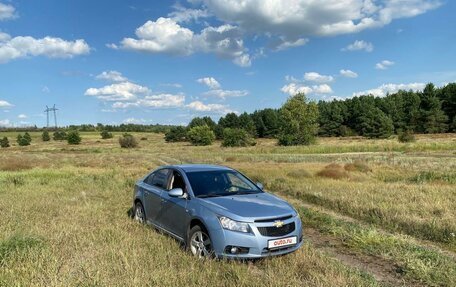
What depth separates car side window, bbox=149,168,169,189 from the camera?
344 inches

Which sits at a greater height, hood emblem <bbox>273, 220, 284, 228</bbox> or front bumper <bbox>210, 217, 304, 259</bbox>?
hood emblem <bbox>273, 220, 284, 228</bbox>

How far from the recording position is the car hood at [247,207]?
657 cm

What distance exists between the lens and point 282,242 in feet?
21.8

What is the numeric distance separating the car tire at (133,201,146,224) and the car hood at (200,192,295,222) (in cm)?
278

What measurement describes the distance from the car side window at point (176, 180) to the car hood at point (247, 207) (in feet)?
3.53

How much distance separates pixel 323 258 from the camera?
701 centimetres

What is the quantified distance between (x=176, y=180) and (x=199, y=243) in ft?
6.03

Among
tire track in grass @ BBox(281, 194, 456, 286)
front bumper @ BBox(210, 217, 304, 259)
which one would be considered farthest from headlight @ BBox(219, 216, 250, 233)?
tire track in grass @ BBox(281, 194, 456, 286)

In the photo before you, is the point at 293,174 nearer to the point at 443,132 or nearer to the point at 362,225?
the point at 362,225

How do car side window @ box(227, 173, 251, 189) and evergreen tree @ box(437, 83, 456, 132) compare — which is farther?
evergreen tree @ box(437, 83, 456, 132)

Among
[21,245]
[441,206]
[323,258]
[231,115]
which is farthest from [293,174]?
[231,115]

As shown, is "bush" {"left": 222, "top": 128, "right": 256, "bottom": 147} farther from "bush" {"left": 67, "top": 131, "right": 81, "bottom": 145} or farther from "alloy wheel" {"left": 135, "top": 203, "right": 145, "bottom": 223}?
"alloy wheel" {"left": 135, "top": 203, "right": 145, "bottom": 223}

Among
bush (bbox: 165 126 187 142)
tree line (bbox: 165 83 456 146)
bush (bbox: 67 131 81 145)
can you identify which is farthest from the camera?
bush (bbox: 165 126 187 142)

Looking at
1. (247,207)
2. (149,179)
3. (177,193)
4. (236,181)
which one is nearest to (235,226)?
(247,207)
